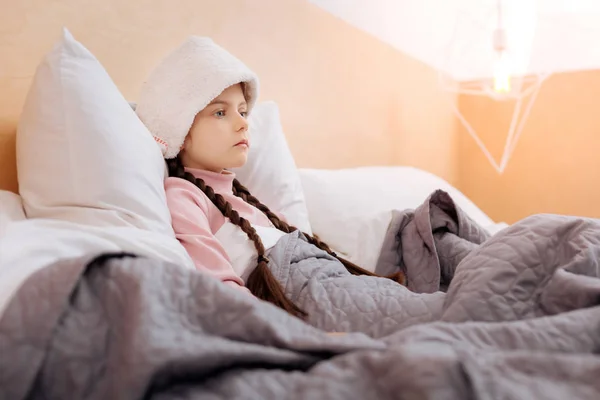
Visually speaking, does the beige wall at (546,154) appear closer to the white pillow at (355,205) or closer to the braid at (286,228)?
the white pillow at (355,205)

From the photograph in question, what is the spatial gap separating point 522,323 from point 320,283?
1.33ft

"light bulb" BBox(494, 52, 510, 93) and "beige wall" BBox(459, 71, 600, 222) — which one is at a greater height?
"light bulb" BBox(494, 52, 510, 93)

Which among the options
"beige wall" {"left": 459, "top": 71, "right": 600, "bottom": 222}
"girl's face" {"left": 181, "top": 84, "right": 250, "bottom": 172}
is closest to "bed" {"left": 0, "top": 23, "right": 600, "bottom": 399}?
"girl's face" {"left": 181, "top": 84, "right": 250, "bottom": 172}

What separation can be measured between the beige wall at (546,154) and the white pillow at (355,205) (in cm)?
120

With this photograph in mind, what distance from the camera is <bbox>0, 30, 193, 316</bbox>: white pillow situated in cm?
76

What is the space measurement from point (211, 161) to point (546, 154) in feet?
6.73

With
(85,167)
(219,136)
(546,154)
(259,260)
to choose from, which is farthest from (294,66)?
(546,154)

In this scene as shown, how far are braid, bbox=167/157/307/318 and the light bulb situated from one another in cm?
175

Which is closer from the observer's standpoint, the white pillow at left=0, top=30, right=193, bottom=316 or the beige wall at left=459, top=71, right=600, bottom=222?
the white pillow at left=0, top=30, right=193, bottom=316

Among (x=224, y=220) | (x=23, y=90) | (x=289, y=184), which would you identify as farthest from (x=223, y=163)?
(x=23, y=90)

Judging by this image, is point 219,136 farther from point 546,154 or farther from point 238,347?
point 546,154

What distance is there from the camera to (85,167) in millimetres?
814

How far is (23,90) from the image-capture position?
1.02 metres

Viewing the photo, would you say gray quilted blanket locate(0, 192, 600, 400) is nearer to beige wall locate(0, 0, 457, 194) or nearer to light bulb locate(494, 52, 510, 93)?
beige wall locate(0, 0, 457, 194)
